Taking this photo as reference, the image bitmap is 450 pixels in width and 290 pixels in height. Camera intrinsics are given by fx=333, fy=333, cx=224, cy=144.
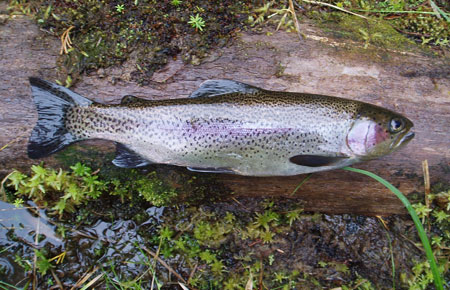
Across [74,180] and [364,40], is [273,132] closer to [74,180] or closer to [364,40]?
[364,40]

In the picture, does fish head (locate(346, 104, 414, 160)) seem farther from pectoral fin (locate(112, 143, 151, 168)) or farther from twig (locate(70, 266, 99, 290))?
twig (locate(70, 266, 99, 290))

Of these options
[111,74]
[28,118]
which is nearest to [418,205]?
[111,74]

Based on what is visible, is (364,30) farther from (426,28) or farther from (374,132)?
(374,132)

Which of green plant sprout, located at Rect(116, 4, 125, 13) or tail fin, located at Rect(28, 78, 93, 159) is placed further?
green plant sprout, located at Rect(116, 4, 125, 13)

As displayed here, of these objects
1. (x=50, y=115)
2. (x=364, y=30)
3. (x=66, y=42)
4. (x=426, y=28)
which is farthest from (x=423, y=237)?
(x=66, y=42)

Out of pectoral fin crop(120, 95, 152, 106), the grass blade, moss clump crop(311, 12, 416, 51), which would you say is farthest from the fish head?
pectoral fin crop(120, 95, 152, 106)

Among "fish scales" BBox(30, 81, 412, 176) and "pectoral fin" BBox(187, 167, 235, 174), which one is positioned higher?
"fish scales" BBox(30, 81, 412, 176)
